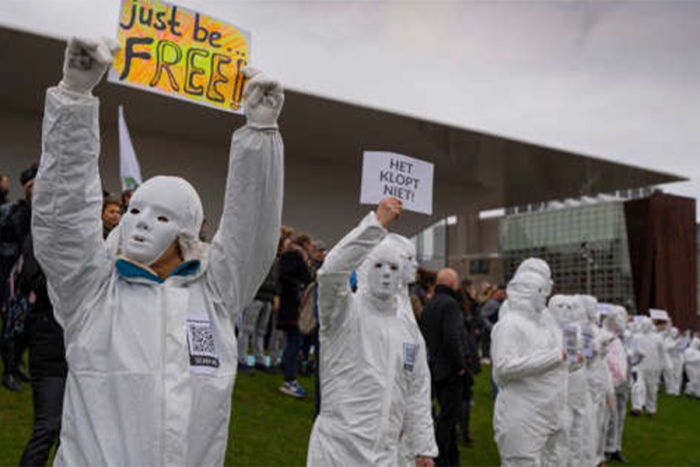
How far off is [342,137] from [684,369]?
11.4 meters

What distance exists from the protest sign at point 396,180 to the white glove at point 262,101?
252cm

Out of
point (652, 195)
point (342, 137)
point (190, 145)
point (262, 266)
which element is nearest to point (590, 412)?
point (262, 266)

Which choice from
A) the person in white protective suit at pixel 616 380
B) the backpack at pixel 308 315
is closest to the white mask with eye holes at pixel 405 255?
the backpack at pixel 308 315

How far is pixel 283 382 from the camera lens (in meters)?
10.8

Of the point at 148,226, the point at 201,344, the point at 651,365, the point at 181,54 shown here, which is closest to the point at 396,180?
the point at 181,54

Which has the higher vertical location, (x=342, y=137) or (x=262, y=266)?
(x=342, y=137)

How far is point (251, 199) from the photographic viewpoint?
10.3 ft

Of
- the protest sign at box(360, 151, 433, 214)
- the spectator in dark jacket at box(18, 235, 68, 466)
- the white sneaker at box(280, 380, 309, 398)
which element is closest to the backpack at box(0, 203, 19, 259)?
the white sneaker at box(280, 380, 309, 398)

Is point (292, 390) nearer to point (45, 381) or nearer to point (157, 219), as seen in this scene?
point (45, 381)

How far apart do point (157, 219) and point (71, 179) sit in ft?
1.43

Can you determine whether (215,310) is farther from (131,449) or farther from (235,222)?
(131,449)

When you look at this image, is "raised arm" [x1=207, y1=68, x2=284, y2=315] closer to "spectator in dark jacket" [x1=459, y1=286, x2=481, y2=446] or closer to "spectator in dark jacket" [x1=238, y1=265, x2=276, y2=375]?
"spectator in dark jacket" [x1=459, y1=286, x2=481, y2=446]

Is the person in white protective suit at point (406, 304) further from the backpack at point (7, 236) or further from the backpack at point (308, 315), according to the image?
the backpack at point (7, 236)

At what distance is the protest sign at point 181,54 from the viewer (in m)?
3.56
